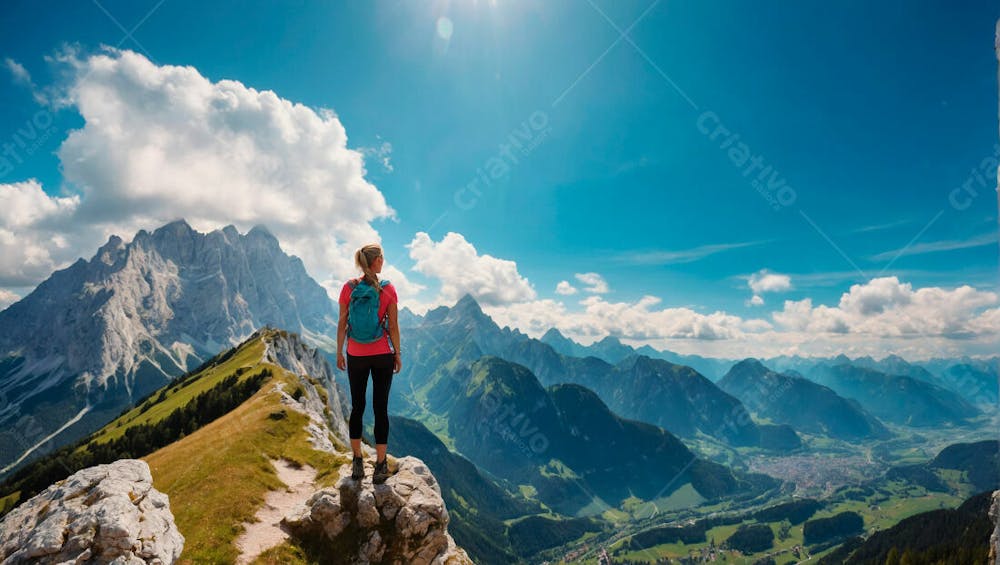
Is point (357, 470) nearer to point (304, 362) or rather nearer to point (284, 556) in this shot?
point (284, 556)

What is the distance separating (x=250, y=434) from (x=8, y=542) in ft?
78.8

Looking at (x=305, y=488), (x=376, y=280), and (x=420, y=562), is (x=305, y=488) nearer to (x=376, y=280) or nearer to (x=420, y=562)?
(x=420, y=562)

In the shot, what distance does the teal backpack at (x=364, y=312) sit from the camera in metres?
14.3

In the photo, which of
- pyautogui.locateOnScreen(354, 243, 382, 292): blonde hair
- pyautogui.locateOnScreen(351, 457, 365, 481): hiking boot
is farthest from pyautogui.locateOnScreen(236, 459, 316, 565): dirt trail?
pyautogui.locateOnScreen(354, 243, 382, 292): blonde hair

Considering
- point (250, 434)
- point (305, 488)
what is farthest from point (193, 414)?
point (305, 488)

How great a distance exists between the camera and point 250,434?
35.6 meters

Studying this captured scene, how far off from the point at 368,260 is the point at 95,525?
37.3 ft

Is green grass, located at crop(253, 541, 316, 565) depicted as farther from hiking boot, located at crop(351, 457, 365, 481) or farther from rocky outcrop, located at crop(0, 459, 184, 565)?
hiking boot, located at crop(351, 457, 365, 481)

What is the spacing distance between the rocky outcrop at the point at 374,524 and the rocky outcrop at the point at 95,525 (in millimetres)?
4634

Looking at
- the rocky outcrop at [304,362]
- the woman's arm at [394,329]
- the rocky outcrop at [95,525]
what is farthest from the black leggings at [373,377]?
the rocky outcrop at [304,362]

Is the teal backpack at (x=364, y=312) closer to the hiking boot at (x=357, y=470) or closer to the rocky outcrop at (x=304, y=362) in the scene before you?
the hiking boot at (x=357, y=470)

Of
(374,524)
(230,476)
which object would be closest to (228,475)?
(230,476)

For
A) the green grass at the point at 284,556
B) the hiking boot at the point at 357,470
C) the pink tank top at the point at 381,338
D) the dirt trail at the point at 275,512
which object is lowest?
the green grass at the point at 284,556

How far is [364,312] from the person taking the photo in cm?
1438
